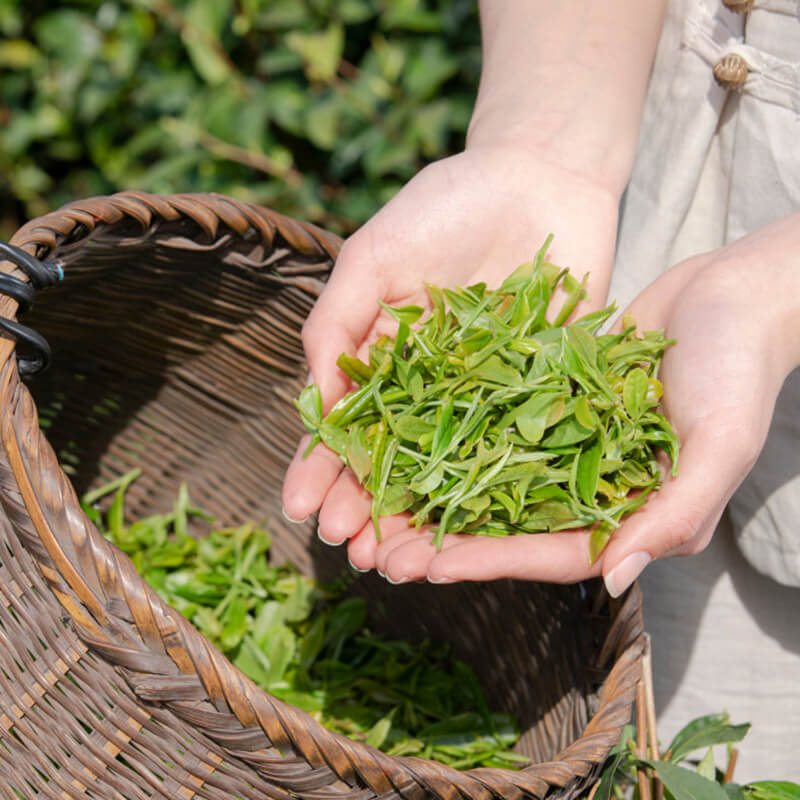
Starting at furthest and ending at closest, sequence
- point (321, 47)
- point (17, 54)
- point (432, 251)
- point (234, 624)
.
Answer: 1. point (17, 54)
2. point (321, 47)
3. point (234, 624)
4. point (432, 251)

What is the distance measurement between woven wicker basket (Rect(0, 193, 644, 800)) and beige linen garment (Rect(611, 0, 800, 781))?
0.79ft

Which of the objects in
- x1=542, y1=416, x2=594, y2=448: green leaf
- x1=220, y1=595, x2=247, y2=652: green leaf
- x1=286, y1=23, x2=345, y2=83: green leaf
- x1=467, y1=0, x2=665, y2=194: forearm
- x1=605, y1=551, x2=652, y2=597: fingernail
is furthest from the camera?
x1=286, y1=23, x2=345, y2=83: green leaf

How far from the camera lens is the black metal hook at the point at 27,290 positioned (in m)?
0.71

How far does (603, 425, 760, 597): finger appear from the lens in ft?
2.33

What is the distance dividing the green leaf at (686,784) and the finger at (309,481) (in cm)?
37

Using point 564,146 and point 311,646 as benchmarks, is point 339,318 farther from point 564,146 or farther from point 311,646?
point 311,646

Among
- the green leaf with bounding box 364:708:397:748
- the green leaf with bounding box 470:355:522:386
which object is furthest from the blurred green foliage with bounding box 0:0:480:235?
the green leaf with bounding box 364:708:397:748

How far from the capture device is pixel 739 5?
87 cm

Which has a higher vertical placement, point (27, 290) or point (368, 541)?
point (27, 290)

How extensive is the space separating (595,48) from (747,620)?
69 centimetres

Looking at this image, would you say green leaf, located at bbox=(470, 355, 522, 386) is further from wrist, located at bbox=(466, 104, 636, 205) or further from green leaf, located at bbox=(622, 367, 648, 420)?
wrist, located at bbox=(466, 104, 636, 205)

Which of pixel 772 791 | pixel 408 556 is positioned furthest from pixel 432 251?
pixel 772 791

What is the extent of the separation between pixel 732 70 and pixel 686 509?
0.44 m

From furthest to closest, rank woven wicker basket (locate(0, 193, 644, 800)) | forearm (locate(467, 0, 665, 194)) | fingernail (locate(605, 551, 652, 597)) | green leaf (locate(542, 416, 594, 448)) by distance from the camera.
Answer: forearm (locate(467, 0, 665, 194)) → green leaf (locate(542, 416, 594, 448)) → fingernail (locate(605, 551, 652, 597)) → woven wicker basket (locate(0, 193, 644, 800))
